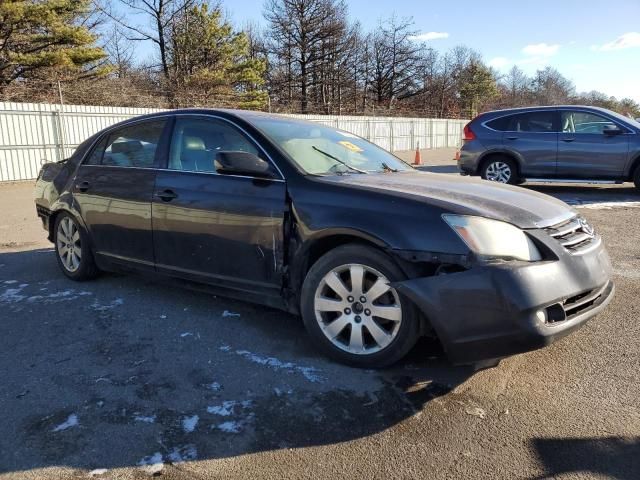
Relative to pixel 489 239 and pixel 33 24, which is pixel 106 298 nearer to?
pixel 489 239

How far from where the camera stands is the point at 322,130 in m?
4.32

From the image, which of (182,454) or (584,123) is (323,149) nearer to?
(182,454)

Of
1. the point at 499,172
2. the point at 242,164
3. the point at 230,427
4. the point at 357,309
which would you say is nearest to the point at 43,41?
the point at 499,172

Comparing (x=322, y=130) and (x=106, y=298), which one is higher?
(x=322, y=130)

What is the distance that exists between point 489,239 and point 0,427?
8.76 feet

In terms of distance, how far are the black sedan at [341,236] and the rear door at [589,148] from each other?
687 centimetres

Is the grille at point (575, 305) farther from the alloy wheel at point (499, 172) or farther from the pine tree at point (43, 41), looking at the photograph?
the pine tree at point (43, 41)

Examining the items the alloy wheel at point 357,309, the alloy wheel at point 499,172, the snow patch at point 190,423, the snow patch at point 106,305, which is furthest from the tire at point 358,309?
the alloy wheel at point 499,172

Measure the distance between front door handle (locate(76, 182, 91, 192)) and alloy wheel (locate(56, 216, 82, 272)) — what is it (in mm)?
347

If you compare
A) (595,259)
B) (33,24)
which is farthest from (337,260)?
(33,24)

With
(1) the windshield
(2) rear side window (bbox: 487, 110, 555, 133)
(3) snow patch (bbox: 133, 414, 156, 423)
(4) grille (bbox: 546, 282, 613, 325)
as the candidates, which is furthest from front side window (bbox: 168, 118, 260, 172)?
(2) rear side window (bbox: 487, 110, 555, 133)

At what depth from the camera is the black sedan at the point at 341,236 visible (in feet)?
8.98

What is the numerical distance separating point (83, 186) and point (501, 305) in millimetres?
3916

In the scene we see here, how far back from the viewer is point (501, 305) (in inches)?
104
